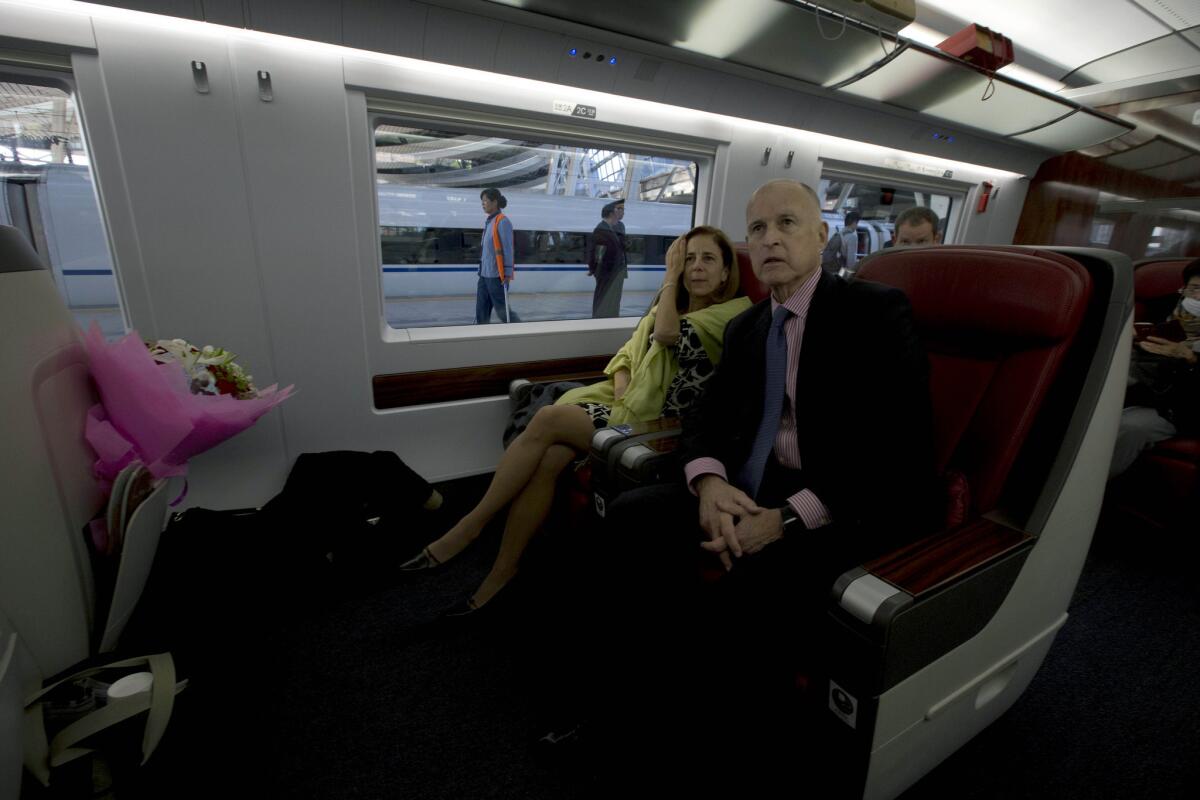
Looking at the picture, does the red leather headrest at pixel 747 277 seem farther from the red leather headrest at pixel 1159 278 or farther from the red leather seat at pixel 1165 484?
the red leather headrest at pixel 1159 278

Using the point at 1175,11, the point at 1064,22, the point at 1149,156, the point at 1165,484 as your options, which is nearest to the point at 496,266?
the point at 1165,484

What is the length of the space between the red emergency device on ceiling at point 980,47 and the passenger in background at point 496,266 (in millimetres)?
3139

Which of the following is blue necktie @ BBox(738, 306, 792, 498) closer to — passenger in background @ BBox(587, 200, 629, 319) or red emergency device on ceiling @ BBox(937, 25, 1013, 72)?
passenger in background @ BBox(587, 200, 629, 319)

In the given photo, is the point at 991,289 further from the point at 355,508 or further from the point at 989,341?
the point at 355,508

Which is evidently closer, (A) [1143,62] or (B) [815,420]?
(B) [815,420]

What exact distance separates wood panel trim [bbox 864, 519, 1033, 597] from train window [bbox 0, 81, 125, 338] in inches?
127

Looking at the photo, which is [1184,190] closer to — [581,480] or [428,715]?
[581,480]

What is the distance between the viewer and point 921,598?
3.50ft

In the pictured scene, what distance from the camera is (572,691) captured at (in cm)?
179

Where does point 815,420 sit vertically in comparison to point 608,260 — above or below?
below

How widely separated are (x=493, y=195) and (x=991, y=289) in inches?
119

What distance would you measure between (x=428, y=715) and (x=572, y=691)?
48 centimetres

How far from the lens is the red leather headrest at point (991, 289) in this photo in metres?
1.32

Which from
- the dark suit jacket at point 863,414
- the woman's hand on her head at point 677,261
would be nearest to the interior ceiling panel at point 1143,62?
the woman's hand on her head at point 677,261
